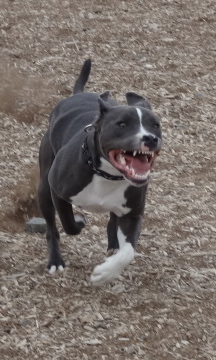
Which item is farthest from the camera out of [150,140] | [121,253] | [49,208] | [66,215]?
[49,208]

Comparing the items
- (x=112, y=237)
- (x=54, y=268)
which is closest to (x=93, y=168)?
(x=112, y=237)

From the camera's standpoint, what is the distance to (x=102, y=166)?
534 cm

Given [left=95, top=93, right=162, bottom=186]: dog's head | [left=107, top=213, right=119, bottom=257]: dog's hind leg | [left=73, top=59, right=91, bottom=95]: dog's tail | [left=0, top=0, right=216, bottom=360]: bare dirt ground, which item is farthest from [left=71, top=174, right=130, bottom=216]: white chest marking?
[left=73, top=59, right=91, bottom=95]: dog's tail

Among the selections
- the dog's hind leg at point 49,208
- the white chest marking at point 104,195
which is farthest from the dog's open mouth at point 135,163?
the dog's hind leg at point 49,208

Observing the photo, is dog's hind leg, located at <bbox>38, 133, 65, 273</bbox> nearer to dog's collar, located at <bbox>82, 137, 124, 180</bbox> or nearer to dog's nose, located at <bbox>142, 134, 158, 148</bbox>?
dog's collar, located at <bbox>82, 137, 124, 180</bbox>

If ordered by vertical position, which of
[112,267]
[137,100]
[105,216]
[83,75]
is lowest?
[105,216]

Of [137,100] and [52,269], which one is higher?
[137,100]

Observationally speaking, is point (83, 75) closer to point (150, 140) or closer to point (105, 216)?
point (105, 216)

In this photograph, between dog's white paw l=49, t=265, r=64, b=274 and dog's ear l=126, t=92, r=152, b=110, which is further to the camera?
dog's white paw l=49, t=265, r=64, b=274

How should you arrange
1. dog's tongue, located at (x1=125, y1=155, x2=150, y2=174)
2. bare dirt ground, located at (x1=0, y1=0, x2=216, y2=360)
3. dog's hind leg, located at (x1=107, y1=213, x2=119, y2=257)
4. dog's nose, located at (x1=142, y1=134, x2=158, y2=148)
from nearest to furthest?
dog's nose, located at (x1=142, y1=134, x2=158, y2=148), dog's tongue, located at (x1=125, y1=155, x2=150, y2=174), bare dirt ground, located at (x1=0, y1=0, x2=216, y2=360), dog's hind leg, located at (x1=107, y1=213, x2=119, y2=257)

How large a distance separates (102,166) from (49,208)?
1.00m

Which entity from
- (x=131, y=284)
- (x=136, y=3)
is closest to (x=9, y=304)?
(x=131, y=284)

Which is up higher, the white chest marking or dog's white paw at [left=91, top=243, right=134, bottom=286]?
the white chest marking

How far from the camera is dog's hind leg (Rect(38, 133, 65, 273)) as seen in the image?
6.13 m
